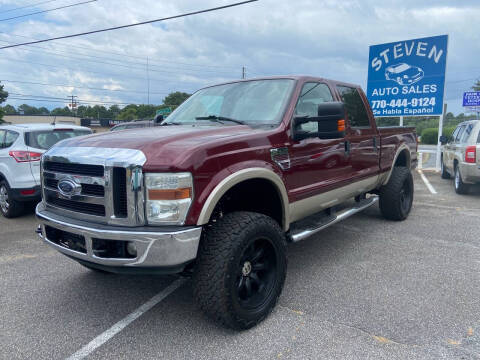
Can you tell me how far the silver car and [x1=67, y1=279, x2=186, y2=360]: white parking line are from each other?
21.8ft

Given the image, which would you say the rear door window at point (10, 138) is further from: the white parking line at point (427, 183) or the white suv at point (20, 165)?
the white parking line at point (427, 183)

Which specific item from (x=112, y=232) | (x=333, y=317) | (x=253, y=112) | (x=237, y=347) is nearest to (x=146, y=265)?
(x=112, y=232)

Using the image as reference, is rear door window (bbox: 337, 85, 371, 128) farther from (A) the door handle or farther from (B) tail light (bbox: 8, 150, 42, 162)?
(B) tail light (bbox: 8, 150, 42, 162)

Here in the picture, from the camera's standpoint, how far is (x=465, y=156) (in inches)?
307

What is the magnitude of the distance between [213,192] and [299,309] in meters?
1.34

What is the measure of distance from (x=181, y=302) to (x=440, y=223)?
178 inches

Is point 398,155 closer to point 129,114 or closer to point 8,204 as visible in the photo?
point 8,204

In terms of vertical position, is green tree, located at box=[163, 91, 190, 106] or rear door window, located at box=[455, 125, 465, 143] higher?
green tree, located at box=[163, 91, 190, 106]

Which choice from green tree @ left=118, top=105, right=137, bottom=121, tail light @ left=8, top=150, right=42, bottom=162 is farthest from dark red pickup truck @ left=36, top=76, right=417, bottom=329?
green tree @ left=118, top=105, right=137, bottom=121

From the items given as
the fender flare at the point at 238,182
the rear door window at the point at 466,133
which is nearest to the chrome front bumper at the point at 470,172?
the rear door window at the point at 466,133

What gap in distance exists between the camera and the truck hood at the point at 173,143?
2443 millimetres

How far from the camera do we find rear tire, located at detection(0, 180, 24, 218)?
6.41 meters

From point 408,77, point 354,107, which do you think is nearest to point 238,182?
point 354,107

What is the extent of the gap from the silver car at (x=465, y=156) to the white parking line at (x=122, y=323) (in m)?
6.65
